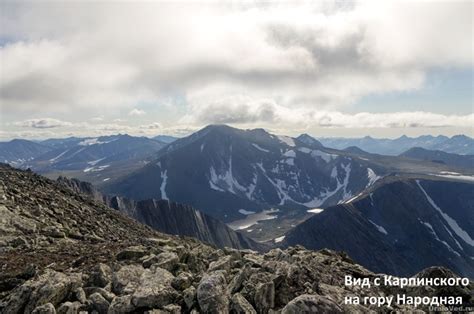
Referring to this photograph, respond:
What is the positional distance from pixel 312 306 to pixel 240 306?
12.8 ft

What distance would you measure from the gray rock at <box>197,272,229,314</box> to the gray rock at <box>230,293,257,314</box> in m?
0.36

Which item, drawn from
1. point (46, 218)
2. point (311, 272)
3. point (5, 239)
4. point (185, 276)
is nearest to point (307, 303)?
point (311, 272)

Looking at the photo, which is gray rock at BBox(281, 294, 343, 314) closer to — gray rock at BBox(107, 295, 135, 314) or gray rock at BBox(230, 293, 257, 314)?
gray rock at BBox(230, 293, 257, 314)

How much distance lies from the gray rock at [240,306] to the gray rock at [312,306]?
215 cm

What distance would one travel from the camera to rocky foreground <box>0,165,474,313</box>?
2017 centimetres

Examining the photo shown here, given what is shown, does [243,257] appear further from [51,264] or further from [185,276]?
[51,264]

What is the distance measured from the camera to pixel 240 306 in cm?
2019

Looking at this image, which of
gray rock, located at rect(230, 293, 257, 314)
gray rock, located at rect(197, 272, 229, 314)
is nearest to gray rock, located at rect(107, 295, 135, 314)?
gray rock, located at rect(197, 272, 229, 314)

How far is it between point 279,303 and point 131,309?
8.01 m

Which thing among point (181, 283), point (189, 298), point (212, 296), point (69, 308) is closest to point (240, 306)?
point (212, 296)

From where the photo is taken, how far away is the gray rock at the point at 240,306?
20.1 meters

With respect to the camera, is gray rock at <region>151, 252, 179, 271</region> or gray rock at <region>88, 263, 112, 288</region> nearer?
gray rock at <region>88, 263, 112, 288</region>

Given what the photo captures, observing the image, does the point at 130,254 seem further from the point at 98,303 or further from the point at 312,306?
the point at 312,306

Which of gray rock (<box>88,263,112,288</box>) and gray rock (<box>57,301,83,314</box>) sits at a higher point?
gray rock (<box>88,263,112,288</box>)
